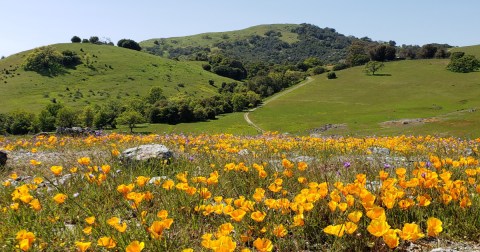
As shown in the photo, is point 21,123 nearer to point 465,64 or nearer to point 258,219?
point 258,219

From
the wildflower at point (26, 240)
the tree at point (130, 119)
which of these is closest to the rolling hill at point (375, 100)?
the tree at point (130, 119)

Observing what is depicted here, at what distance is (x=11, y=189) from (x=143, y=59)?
558 ft

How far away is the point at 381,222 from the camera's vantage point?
307 centimetres

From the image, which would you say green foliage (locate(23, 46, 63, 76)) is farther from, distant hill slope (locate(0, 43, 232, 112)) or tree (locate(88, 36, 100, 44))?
tree (locate(88, 36, 100, 44))

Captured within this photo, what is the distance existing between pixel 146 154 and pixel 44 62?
15683 centimetres

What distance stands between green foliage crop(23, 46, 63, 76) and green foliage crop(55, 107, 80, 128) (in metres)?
50.8

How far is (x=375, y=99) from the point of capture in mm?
103938

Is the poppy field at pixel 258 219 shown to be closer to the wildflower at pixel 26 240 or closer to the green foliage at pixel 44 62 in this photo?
the wildflower at pixel 26 240

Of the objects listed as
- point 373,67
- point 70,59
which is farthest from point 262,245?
point 70,59

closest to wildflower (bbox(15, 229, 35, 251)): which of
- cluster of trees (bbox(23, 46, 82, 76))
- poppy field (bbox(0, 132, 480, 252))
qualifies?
poppy field (bbox(0, 132, 480, 252))

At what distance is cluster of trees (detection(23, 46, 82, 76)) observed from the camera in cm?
14262

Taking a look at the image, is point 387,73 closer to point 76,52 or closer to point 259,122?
point 259,122

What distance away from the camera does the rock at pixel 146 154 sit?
8.26 metres

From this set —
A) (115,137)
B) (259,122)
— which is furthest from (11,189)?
(259,122)
